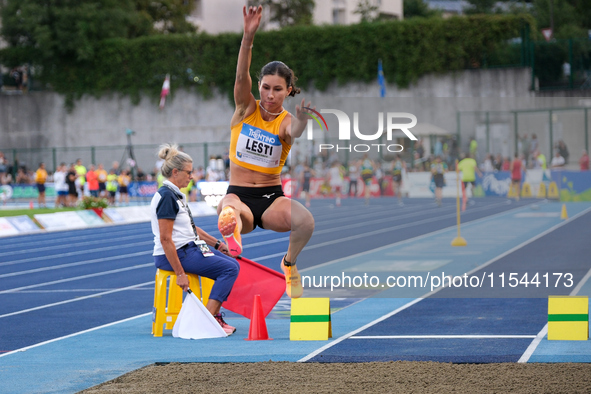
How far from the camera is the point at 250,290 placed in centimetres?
796

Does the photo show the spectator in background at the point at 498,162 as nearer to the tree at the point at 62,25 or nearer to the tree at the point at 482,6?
the tree at the point at 62,25

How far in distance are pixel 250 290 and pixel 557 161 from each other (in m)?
10.1

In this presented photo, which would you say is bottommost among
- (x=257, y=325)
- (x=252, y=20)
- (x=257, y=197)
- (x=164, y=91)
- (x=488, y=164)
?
(x=257, y=325)

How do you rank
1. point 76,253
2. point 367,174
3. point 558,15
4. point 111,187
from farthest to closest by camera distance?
point 558,15 → point 111,187 → point 367,174 → point 76,253

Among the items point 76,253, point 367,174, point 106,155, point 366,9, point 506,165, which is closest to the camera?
point 506,165

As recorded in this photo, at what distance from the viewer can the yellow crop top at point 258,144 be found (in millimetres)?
5254

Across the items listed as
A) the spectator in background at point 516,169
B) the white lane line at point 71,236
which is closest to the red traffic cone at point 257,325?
the spectator in background at point 516,169

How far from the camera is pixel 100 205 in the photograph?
2505cm

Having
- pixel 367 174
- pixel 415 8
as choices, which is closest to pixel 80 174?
pixel 367 174

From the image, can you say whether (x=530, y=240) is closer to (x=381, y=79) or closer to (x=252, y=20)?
(x=252, y=20)

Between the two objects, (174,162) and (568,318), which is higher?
(174,162)

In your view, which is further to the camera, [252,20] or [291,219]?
[291,219]

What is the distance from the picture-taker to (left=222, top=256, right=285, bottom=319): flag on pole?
762 centimetres

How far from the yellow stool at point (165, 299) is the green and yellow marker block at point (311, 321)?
3.94ft
